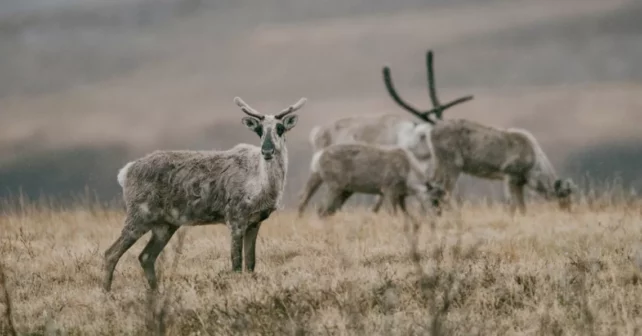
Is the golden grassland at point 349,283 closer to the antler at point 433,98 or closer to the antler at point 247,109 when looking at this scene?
the antler at point 247,109

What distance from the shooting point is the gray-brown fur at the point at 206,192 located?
8.96 metres

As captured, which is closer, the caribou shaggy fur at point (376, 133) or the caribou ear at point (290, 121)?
the caribou ear at point (290, 121)

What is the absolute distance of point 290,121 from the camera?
29.6 feet

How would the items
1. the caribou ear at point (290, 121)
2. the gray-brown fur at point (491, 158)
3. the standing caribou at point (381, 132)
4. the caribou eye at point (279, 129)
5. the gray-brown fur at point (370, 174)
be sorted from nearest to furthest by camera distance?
the caribou eye at point (279, 129) → the caribou ear at point (290, 121) → the gray-brown fur at point (370, 174) → the gray-brown fur at point (491, 158) → the standing caribou at point (381, 132)

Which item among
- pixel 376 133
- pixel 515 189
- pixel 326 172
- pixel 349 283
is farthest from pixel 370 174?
pixel 349 283

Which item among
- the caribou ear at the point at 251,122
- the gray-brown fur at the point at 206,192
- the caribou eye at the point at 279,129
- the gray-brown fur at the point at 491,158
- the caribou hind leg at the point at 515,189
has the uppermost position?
the caribou ear at the point at 251,122

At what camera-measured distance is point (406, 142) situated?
1925 cm

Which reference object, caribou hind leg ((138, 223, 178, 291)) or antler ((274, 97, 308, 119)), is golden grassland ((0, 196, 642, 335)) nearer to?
caribou hind leg ((138, 223, 178, 291))

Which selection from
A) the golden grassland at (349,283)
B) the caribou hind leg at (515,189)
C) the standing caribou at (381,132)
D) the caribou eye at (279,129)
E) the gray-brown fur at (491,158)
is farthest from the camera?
the standing caribou at (381,132)

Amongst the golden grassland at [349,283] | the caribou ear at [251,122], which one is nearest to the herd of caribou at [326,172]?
the caribou ear at [251,122]

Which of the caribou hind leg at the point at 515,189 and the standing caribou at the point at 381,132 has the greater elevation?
the standing caribou at the point at 381,132

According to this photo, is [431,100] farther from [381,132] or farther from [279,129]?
[279,129]

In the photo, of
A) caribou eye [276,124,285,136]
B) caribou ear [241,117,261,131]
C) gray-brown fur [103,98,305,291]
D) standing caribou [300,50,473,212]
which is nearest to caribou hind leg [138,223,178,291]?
gray-brown fur [103,98,305,291]

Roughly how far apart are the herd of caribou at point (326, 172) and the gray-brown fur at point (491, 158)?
0.02 m
